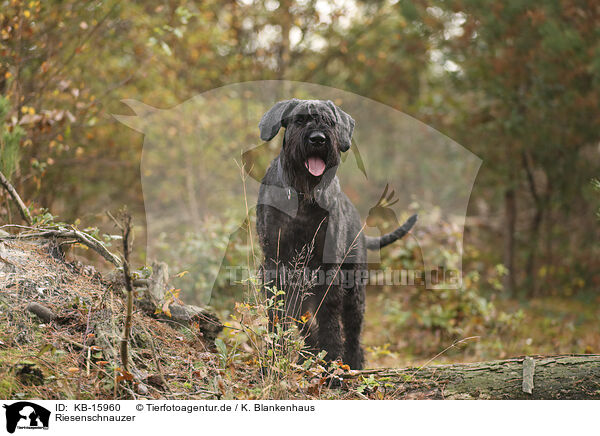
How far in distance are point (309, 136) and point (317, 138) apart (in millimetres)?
49

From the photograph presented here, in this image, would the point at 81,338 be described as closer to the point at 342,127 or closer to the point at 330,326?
the point at 330,326

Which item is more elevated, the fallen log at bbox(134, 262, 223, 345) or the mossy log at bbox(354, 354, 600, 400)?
the fallen log at bbox(134, 262, 223, 345)

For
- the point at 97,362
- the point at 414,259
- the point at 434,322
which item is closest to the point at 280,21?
the point at 414,259

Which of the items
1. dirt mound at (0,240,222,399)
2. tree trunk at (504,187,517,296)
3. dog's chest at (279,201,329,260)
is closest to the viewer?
dirt mound at (0,240,222,399)

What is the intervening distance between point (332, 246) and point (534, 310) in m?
5.50

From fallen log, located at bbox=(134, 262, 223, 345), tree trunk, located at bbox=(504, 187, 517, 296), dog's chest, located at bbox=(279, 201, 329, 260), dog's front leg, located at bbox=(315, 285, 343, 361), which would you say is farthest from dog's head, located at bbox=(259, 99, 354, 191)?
tree trunk, located at bbox=(504, 187, 517, 296)

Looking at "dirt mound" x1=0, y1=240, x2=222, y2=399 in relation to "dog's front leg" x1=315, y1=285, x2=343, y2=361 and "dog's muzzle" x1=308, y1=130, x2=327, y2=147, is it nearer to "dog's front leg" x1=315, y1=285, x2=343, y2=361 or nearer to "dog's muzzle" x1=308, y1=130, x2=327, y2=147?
"dog's front leg" x1=315, y1=285, x2=343, y2=361

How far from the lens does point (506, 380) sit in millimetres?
3111

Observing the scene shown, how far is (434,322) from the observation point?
6316 millimetres
